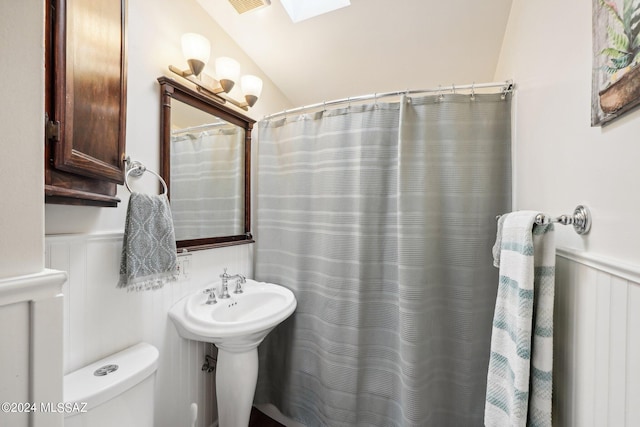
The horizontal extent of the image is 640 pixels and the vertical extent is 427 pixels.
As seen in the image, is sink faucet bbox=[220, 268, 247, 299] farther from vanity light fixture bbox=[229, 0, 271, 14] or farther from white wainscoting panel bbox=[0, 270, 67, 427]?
vanity light fixture bbox=[229, 0, 271, 14]

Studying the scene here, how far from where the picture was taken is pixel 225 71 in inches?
57.8

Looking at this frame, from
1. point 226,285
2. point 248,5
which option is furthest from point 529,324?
point 248,5

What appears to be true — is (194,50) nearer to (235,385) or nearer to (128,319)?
(128,319)

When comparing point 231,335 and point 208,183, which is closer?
point 231,335

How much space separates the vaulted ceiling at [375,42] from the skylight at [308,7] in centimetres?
3

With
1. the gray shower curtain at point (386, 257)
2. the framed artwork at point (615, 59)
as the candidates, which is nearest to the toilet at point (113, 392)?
the gray shower curtain at point (386, 257)

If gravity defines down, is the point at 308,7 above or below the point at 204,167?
above

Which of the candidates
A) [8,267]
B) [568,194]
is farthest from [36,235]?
[568,194]

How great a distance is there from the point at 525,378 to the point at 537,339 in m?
0.11

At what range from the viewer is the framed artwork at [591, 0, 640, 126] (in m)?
0.51

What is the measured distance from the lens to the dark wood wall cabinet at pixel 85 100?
2.23ft

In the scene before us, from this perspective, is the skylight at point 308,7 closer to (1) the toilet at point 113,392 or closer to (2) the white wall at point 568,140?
(2) the white wall at point 568,140

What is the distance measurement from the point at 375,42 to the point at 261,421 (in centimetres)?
258

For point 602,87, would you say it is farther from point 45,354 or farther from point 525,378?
point 45,354
